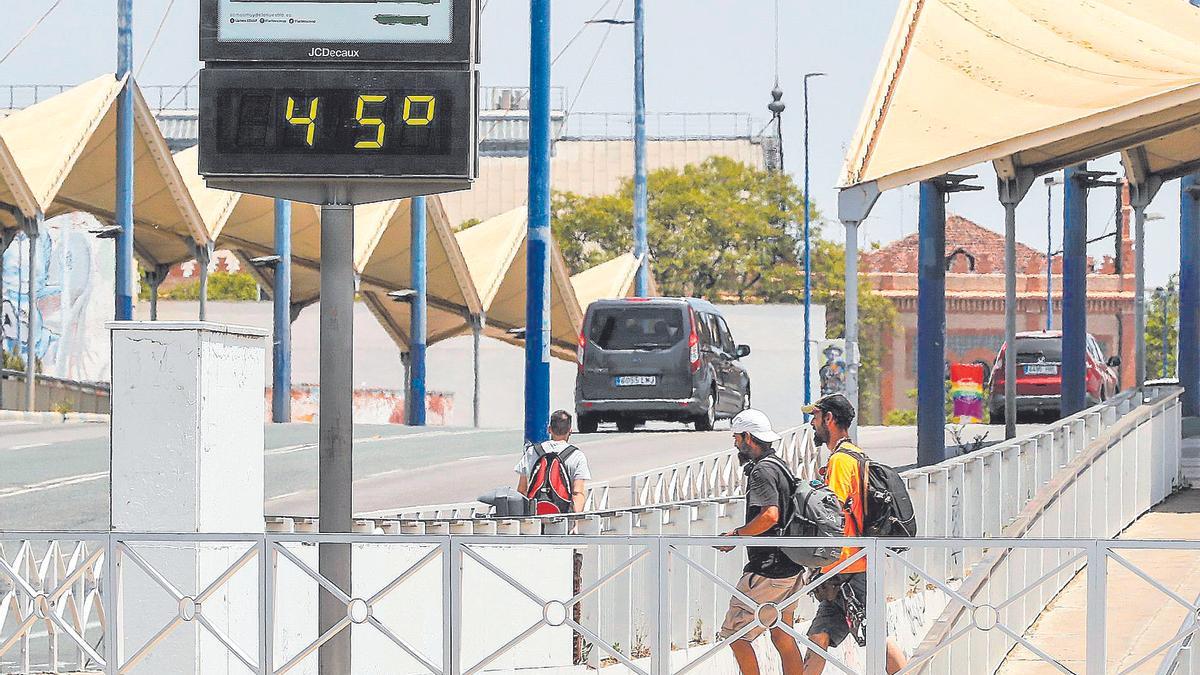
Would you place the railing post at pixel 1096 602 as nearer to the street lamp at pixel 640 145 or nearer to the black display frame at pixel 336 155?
the black display frame at pixel 336 155

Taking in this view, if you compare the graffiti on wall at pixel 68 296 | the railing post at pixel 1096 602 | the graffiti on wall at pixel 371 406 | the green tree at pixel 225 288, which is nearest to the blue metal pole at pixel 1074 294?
the railing post at pixel 1096 602

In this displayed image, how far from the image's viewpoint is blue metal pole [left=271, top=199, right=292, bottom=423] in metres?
45.8

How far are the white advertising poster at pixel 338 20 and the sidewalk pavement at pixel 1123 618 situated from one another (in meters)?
4.31

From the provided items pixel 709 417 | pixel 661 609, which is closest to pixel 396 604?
pixel 661 609

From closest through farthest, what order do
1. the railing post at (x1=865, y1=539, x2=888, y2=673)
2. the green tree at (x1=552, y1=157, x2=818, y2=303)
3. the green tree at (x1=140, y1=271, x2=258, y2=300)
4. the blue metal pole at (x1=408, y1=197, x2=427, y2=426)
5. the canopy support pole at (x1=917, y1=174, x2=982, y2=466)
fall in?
the railing post at (x1=865, y1=539, x2=888, y2=673)
the canopy support pole at (x1=917, y1=174, x2=982, y2=466)
the blue metal pole at (x1=408, y1=197, x2=427, y2=426)
the green tree at (x1=552, y1=157, x2=818, y2=303)
the green tree at (x1=140, y1=271, x2=258, y2=300)

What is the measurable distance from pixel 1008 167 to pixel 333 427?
20.6 m

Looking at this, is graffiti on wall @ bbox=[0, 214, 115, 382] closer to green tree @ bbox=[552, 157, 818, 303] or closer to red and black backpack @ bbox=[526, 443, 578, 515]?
green tree @ bbox=[552, 157, 818, 303]

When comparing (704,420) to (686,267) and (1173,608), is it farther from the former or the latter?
(686,267)

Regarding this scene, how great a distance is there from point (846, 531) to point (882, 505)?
218 millimetres

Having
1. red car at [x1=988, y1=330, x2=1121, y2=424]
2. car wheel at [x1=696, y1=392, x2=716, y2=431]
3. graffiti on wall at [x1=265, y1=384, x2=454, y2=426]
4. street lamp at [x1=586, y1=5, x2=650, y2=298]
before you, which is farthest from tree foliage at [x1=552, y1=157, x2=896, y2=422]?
car wheel at [x1=696, y1=392, x2=716, y2=431]

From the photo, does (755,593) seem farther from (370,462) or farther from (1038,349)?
(1038,349)

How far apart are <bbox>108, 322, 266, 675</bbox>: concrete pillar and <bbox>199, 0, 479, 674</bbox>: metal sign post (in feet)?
1.99

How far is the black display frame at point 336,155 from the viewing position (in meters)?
8.80

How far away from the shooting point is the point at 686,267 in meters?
86.9
